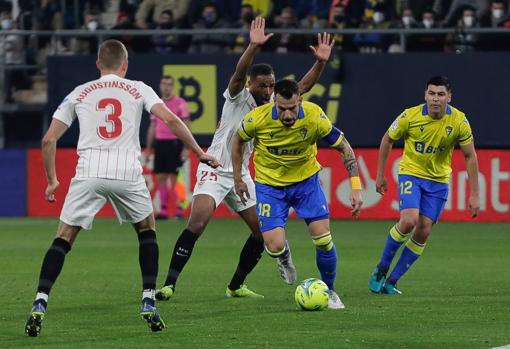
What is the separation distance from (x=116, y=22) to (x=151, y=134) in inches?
136

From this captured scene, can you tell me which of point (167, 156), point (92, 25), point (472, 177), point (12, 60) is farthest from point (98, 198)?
point (12, 60)

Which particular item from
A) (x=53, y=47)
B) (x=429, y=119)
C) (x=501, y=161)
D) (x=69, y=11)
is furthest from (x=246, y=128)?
(x=69, y=11)

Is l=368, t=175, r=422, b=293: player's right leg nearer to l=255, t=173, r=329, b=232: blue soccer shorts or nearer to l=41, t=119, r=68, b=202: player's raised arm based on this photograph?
l=255, t=173, r=329, b=232: blue soccer shorts

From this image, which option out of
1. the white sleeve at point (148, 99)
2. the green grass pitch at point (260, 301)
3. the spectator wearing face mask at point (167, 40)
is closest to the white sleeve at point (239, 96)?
the green grass pitch at point (260, 301)

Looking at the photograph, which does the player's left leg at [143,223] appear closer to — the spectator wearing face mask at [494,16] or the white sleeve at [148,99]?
the white sleeve at [148,99]

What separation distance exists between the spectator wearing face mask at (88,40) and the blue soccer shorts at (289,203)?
13.2 meters

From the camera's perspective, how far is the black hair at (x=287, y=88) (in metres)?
11.1

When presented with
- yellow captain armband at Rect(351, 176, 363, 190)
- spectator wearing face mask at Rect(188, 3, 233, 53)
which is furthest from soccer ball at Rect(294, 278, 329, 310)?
spectator wearing face mask at Rect(188, 3, 233, 53)

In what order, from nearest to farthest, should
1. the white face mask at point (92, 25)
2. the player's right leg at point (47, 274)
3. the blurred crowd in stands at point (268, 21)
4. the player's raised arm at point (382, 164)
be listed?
the player's right leg at point (47, 274), the player's raised arm at point (382, 164), the blurred crowd in stands at point (268, 21), the white face mask at point (92, 25)

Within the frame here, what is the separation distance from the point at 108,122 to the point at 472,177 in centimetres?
400

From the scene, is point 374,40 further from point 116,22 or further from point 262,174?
point 262,174

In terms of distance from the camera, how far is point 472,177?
494 inches

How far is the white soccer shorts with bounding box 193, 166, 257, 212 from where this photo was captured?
40.7ft

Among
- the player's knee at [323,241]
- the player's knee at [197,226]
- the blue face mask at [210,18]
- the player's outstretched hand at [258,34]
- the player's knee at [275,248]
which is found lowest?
the blue face mask at [210,18]
